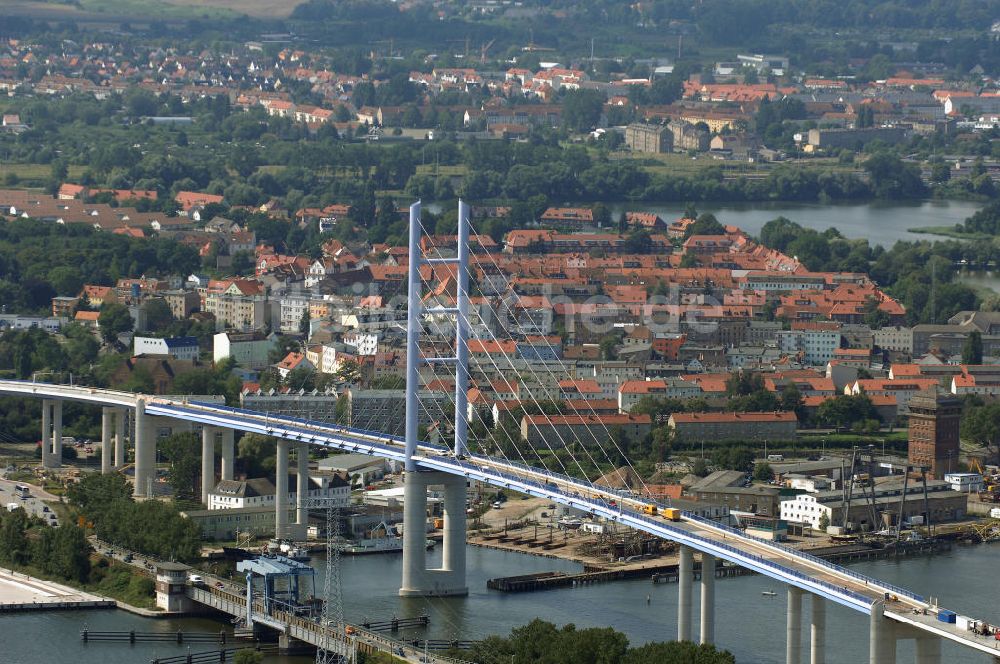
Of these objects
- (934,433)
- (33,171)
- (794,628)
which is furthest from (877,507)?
(33,171)

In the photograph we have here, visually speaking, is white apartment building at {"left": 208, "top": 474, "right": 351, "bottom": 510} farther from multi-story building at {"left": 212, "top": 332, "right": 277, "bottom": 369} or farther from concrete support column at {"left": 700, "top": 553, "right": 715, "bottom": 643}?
multi-story building at {"left": 212, "top": 332, "right": 277, "bottom": 369}

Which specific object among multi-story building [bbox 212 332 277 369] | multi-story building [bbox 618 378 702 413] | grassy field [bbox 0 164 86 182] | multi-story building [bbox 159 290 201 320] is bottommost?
multi-story building [bbox 618 378 702 413]

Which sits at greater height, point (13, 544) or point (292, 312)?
point (292, 312)

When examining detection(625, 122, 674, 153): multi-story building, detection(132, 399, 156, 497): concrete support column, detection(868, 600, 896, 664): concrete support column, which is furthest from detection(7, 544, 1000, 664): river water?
detection(625, 122, 674, 153): multi-story building

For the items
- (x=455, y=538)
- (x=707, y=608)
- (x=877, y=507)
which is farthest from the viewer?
(x=877, y=507)

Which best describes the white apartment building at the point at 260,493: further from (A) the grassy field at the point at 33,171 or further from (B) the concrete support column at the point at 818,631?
(A) the grassy field at the point at 33,171

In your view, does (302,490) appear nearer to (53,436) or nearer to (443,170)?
(53,436)

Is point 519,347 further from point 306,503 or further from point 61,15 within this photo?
point 61,15

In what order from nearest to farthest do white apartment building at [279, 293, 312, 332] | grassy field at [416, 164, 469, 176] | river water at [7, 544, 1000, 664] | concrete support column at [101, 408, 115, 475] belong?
river water at [7, 544, 1000, 664] < concrete support column at [101, 408, 115, 475] < white apartment building at [279, 293, 312, 332] < grassy field at [416, 164, 469, 176]
